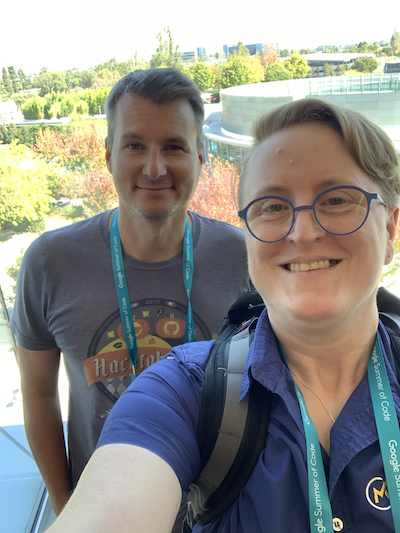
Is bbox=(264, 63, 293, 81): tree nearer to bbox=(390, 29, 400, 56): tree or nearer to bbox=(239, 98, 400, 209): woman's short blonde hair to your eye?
bbox=(390, 29, 400, 56): tree

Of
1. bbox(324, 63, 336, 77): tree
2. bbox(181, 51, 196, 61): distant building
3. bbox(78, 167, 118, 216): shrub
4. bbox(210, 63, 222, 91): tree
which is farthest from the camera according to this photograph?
bbox(78, 167, 118, 216): shrub

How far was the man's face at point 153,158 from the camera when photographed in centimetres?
160

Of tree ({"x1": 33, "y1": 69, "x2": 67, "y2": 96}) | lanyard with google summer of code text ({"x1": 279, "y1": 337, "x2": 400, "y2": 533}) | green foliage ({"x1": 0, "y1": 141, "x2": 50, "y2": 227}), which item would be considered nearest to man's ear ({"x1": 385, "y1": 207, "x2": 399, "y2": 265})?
lanyard with google summer of code text ({"x1": 279, "y1": 337, "x2": 400, "y2": 533})

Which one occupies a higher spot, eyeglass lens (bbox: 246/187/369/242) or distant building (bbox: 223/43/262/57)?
distant building (bbox: 223/43/262/57)

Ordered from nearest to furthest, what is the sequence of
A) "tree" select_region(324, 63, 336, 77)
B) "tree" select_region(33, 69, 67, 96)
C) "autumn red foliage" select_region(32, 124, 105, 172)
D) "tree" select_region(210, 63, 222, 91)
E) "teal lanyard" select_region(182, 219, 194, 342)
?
"teal lanyard" select_region(182, 219, 194, 342) → "tree" select_region(324, 63, 336, 77) → "tree" select_region(210, 63, 222, 91) → "tree" select_region(33, 69, 67, 96) → "autumn red foliage" select_region(32, 124, 105, 172)

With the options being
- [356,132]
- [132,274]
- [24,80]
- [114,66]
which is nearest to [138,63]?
[114,66]

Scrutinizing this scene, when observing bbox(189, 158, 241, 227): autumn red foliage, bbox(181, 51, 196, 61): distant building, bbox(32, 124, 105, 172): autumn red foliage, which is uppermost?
bbox(181, 51, 196, 61): distant building

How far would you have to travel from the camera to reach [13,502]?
2.52m

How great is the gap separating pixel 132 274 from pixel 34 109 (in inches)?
144

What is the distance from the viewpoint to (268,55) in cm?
416

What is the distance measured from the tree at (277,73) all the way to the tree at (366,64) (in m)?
0.60

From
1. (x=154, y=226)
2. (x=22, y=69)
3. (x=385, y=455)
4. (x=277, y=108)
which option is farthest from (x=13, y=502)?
(x=22, y=69)

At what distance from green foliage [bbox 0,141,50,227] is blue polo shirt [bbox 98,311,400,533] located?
454 centimetres

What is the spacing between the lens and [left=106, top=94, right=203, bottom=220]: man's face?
1600 mm
